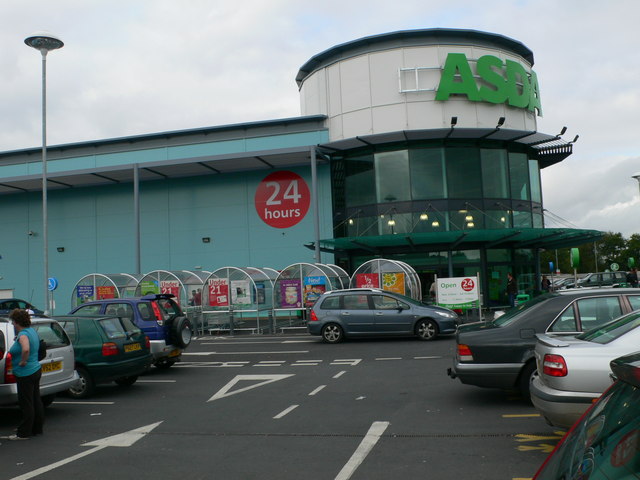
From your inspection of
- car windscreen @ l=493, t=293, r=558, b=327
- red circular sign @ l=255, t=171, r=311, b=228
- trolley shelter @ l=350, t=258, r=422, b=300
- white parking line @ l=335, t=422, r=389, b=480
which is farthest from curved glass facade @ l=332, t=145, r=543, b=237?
white parking line @ l=335, t=422, r=389, b=480

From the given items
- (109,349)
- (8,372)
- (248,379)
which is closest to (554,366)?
(8,372)

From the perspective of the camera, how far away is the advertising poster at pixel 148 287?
2478 cm

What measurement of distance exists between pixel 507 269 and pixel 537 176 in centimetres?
602

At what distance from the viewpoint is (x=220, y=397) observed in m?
10.1

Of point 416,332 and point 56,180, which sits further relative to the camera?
point 56,180

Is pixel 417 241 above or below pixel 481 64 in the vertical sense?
below

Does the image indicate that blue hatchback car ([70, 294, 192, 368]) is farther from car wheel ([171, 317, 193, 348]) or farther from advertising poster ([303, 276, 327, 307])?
advertising poster ([303, 276, 327, 307])

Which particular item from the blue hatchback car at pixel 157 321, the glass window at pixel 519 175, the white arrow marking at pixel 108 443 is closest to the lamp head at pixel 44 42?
the blue hatchback car at pixel 157 321

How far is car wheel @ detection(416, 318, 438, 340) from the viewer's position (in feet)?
55.9

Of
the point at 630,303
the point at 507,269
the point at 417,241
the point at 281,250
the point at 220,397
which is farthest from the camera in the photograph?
the point at 281,250

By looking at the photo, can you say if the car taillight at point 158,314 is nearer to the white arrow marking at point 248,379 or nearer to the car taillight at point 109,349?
the white arrow marking at point 248,379

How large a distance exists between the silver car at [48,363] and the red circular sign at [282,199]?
21.6 meters

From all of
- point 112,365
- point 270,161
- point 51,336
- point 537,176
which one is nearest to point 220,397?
point 112,365

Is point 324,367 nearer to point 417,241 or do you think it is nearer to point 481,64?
point 417,241
